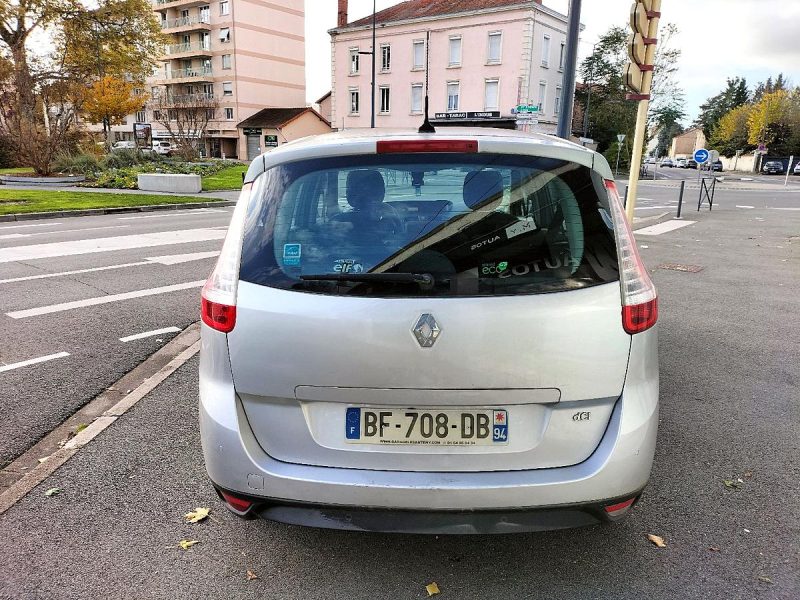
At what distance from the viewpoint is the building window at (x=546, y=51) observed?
46678mm

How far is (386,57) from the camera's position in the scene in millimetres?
52781

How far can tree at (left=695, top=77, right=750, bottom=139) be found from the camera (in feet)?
334

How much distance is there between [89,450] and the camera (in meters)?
3.53

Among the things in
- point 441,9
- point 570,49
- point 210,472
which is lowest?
point 210,472

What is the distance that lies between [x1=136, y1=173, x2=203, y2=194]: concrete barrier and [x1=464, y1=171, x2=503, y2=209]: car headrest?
2301cm

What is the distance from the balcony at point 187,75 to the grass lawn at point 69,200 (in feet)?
151

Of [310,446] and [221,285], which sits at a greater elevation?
[221,285]

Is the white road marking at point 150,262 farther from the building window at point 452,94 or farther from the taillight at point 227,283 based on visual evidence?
the building window at point 452,94

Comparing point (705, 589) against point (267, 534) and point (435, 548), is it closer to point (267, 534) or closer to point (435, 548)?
point (435, 548)

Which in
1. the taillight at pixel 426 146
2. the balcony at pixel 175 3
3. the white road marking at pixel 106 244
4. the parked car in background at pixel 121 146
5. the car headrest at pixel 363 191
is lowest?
the white road marking at pixel 106 244

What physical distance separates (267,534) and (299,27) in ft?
232

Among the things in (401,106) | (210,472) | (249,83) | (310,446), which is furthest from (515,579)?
(249,83)

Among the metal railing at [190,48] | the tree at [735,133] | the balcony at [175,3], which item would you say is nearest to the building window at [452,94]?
the metal railing at [190,48]

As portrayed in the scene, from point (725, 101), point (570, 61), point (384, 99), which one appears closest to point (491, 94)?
point (384, 99)
